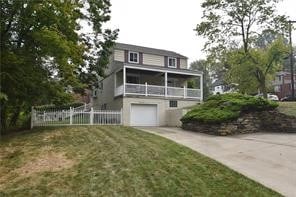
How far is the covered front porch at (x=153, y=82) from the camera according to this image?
2811 centimetres

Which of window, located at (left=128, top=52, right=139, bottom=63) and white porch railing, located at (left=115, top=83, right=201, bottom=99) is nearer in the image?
white porch railing, located at (left=115, top=83, right=201, bottom=99)

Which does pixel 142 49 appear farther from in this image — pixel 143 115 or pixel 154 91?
pixel 143 115

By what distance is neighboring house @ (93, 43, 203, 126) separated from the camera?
27.6 m

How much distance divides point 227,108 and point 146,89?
9.15 metres

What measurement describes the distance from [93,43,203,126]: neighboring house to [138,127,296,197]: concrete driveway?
8.66m

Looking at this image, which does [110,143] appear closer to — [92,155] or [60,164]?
[92,155]

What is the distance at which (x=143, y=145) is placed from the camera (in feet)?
46.2

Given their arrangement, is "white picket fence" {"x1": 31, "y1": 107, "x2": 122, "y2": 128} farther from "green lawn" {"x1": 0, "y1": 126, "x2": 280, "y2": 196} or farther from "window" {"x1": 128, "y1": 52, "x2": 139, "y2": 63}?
"window" {"x1": 128, "y1": 52, "x2": 139, "y2": 63}

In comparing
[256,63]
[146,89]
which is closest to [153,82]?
[146,89]

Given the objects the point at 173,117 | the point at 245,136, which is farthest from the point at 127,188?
the point at 173,117

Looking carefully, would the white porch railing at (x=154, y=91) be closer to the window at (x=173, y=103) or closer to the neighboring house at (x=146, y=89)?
the neighboring house at (x=146, y=89)

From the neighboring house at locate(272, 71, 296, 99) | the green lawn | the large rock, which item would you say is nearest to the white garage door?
the large rock

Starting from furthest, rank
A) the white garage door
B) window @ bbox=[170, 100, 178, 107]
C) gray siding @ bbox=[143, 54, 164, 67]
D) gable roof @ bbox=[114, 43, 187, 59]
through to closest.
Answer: gray siding @ bbox=[143, 54, 164, 67], gable roof @ bbox=[114, 43, 187, 59], window @ bbox=[170, 100, 178, 107], the white garage door

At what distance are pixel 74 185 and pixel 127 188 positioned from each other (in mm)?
1497
